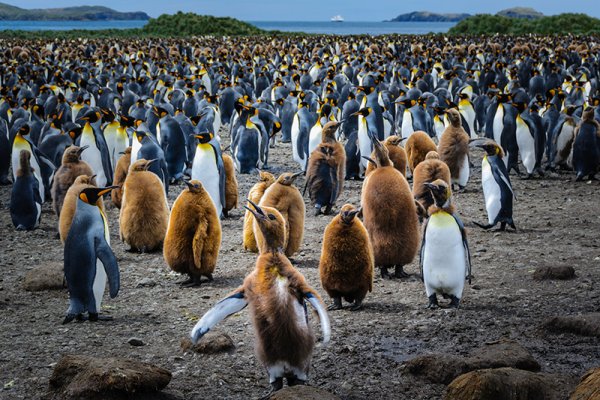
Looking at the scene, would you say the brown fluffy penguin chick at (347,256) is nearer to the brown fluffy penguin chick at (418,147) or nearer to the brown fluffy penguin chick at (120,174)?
the brown fluffy penguin chick at (120,174)

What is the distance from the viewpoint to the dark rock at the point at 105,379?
12.6 ft

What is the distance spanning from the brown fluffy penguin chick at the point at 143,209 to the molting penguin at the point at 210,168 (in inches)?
41.2

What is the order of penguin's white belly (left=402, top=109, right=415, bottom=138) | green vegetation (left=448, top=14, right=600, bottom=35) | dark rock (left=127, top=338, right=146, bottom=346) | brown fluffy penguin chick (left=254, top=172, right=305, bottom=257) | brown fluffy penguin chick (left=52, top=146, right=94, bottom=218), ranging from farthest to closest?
1. green vegetation (left=448, top=14, right=600, bottom=35)
2. penguin's white belly (left=402, top=109, right=415, bottom=138)
3. brown fluffy penguin chick (left=52, top=146, right=94, bottom=218)
4. brown fluffy penguin chick (left=254, top=172, right=305, bottom=257)
5. dark rock (left=127, top=338, right=146, bottom=346)

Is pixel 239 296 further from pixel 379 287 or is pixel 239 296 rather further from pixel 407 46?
pixel 407 46

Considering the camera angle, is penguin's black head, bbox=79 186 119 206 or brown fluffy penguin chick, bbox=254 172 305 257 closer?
penguin's black head, bbox=79 186 119 206

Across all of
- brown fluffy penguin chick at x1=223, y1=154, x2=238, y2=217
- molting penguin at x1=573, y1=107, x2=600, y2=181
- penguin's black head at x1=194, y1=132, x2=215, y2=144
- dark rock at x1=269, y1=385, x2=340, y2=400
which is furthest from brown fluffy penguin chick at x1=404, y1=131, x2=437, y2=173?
dark rock at x1=269, y1=385, x2=340, y2=400

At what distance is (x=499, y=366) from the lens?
4008 millimetres

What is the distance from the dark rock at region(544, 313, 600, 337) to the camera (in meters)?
4.66

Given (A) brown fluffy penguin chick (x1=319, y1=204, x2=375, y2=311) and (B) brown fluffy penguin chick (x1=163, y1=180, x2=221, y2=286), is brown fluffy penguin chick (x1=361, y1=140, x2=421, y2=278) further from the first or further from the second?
(B) brown fluffy penguin chick (x1=163, y1=180, x2=221, y2=286)

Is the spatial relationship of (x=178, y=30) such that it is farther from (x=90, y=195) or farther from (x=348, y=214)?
(x=348, y=214)

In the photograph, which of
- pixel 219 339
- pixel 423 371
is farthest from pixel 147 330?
pixel 423 371

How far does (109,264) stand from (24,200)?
135 inches

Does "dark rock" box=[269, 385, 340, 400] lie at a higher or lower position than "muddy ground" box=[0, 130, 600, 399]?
higher

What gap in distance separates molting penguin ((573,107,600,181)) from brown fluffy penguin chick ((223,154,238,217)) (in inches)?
179
